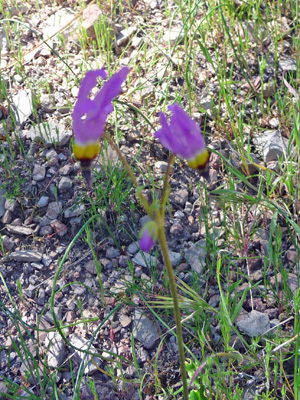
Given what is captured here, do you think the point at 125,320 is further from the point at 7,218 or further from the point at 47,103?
the point at 47,103

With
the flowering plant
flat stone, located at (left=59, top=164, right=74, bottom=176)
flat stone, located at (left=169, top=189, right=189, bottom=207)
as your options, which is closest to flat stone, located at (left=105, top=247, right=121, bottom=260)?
flat stone, located at (left=169, top=189, right=189, bottom=207)

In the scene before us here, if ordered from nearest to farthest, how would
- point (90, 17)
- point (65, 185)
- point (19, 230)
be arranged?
point (19, 230), point (65, 185), point (90, 17)

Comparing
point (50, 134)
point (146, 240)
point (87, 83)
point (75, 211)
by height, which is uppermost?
point (87, 83)

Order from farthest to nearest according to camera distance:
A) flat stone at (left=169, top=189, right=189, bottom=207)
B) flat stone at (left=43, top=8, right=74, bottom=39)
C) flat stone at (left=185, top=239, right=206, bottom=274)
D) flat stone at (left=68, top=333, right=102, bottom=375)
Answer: flat stone at (left=43, top=8, right=74, bottom=39) < flat stone at (left=169, top=189, right=189, bottom=207) < flat stone at (left=185, top=239, right=206, bottom=274) < flat stone at (left=68, top=333, right=102, bottom=375)

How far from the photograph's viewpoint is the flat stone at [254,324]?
1889 millimetres

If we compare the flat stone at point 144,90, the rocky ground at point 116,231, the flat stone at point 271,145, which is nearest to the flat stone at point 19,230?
the rocky ground at point 116,231

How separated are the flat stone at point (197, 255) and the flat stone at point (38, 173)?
0.80 metres

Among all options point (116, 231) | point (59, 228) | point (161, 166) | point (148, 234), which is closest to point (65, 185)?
point (59, 228)

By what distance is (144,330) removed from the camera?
1950 millimetres

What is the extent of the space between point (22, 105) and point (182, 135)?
1768 millimetres

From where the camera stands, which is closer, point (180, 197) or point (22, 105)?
point (180, 197)

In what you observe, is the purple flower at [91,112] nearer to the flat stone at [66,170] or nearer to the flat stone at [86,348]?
the flat stone at [86,348]

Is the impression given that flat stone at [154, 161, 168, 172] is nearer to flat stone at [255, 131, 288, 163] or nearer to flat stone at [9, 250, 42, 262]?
flat stone at [255, 131, 288, 163]

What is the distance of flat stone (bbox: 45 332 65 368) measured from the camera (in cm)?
189
